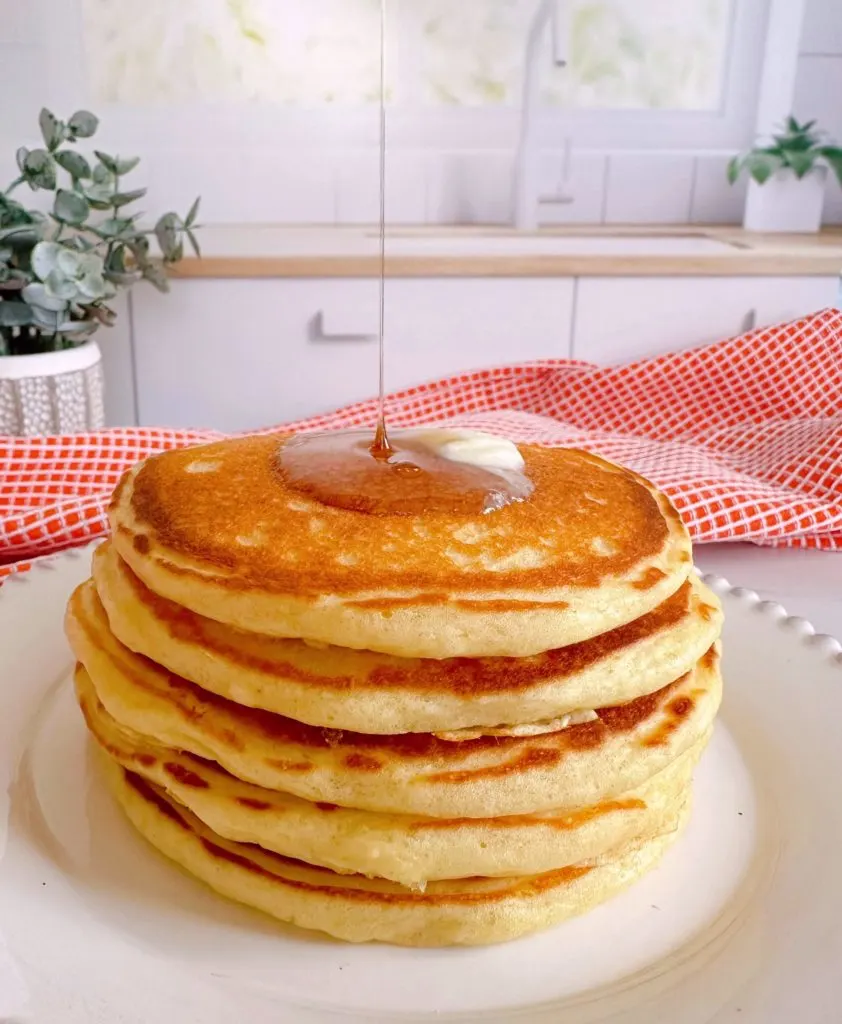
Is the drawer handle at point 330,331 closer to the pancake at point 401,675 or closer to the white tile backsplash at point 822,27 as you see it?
the pancake at point 401,675

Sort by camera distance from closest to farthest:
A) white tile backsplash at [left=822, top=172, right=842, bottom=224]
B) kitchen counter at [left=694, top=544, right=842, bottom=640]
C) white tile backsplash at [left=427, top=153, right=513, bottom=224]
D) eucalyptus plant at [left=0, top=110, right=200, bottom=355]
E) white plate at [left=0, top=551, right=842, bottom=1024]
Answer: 1. white plate at [left=0, top=551, right=842, bottom=1024]
2. kitchen counter at [left=694, top=544, right=842, bottom=640]
3. eucalyptus plant at [left=0, top=110, right=200, bottom=355]
4. white tile backsplash at [left=427, top=153, right=513, bottom=224]
5. white tile backsplash at [left=822, top=172, right=842, bottom=224]

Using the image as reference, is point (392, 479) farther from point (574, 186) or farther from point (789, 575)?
point (574, 186)

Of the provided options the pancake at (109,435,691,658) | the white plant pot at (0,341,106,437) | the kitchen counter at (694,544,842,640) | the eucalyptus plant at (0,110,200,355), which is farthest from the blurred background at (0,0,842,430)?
the pancake at (109,435,691,658)

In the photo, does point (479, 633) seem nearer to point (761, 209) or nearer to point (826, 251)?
point (826, 251)

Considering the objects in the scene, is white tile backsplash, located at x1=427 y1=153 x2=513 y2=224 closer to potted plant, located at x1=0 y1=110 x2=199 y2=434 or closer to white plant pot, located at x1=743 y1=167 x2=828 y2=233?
white plant pot, located at x1=743 y1=167 x2=828 y2=233

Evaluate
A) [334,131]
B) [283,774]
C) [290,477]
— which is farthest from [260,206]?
[283,774]
